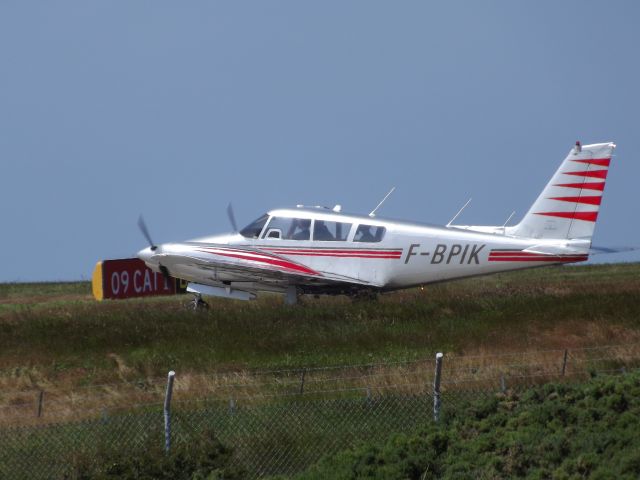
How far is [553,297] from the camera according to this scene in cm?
2412

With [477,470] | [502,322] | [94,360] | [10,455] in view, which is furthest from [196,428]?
[502,322]

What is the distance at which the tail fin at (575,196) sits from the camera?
22594 millimetres

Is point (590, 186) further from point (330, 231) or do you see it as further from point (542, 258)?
point (330, 231)

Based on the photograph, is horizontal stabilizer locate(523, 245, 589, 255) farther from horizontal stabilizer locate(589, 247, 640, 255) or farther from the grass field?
the grass field

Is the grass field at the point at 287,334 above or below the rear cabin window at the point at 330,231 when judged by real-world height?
below

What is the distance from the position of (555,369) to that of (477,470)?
6119 millimetres

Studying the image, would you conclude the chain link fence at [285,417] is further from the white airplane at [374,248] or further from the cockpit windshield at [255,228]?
the cockpit windshield at [255,228]

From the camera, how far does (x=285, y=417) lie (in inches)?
549

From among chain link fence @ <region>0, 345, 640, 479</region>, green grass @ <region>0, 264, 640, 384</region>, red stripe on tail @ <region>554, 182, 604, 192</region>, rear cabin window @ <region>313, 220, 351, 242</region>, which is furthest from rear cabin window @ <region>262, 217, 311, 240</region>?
chain link fence @ <region>0, 345, 640, 479</region>

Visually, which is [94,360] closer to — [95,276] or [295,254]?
[295,254]

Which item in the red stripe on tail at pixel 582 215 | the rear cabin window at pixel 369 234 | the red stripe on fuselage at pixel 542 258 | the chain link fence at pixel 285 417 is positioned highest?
the red stripe on tail at pixel 582 215

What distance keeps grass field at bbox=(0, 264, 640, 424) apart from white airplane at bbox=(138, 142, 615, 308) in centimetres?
62

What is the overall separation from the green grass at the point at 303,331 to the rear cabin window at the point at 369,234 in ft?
4.60

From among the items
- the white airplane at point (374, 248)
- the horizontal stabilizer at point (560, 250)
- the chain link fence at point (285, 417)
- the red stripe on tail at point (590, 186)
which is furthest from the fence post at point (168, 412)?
the red stripe on tail at point (590, 186)
